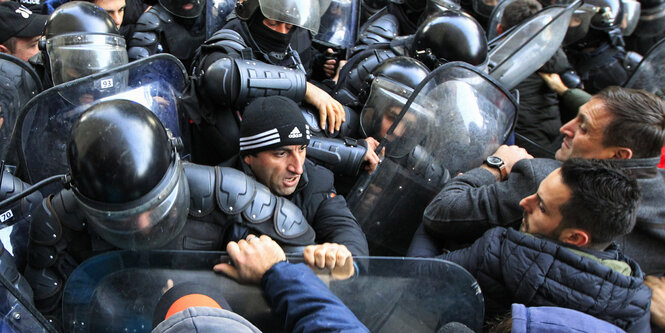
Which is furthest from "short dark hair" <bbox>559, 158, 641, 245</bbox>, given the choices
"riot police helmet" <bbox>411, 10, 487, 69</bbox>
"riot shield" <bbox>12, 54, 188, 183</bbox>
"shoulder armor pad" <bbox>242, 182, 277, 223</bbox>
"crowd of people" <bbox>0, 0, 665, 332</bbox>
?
"riot shield" <bbox>12, 54, 188, 183</bbox>

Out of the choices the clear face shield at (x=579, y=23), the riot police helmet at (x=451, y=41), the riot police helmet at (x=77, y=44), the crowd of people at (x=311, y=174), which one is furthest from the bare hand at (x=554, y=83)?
the riot police helmet at (x=77, y=44)

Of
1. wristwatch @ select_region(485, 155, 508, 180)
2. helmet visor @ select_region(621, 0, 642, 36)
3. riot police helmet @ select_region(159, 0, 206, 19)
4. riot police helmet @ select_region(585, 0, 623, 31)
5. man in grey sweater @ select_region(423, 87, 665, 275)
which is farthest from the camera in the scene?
helmet visor @ select_region(621, 0, 642, 36)

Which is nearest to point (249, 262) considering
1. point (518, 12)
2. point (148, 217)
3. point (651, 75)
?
point (148, 217)

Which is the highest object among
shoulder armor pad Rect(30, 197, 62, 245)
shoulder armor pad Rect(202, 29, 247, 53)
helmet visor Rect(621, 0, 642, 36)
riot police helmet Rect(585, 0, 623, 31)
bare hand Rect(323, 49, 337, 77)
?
shoulder armor pad Rect(30, 197, 62, 245)

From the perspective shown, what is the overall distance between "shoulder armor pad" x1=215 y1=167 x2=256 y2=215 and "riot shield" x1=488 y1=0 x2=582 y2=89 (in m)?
1.93

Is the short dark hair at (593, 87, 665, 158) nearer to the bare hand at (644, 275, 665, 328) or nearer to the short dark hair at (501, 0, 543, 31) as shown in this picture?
the bare hand at (644, 275, 665, 328)

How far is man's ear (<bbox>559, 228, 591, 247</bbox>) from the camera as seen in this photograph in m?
1.53

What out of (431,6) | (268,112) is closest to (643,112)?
(268,112)

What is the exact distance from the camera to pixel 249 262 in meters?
1.45

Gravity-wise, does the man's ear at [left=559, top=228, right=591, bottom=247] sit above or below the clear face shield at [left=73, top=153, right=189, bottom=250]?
above

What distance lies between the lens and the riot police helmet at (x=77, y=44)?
7.76ft

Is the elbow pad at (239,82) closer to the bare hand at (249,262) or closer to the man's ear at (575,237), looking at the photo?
the bare hand at (249,262)

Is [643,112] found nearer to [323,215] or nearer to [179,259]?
[323,215]

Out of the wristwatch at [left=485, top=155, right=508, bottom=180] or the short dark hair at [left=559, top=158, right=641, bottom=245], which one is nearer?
the short dark hair at [left=559, top=158, right=641, bottom=245]
